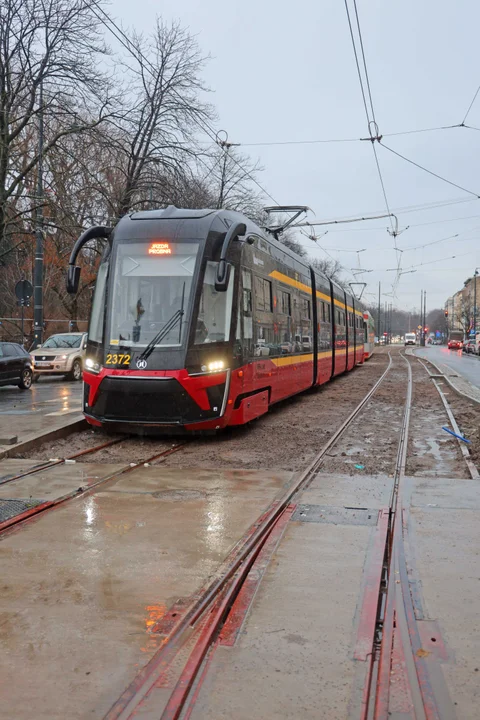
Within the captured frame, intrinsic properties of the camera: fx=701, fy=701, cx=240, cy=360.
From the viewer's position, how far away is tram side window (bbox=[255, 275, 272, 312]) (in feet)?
39.4

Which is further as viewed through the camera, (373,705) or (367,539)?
(367,539)

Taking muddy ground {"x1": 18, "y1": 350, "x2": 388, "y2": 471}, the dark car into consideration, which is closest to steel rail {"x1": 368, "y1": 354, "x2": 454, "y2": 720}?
muddy ground {"x1": 18, "y1": 350, "x2": 388, "y2": 471}

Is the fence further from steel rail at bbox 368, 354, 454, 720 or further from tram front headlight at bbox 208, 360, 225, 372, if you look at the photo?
steel rail at bbox 368, 354, 454, 720

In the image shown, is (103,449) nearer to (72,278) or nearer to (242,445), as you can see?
(242,445)

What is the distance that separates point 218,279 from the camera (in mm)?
9953

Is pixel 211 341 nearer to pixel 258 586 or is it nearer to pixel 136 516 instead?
pixel 136 516

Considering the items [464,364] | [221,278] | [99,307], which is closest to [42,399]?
[99,307]

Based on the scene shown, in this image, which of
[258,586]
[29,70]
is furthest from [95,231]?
[29,70]

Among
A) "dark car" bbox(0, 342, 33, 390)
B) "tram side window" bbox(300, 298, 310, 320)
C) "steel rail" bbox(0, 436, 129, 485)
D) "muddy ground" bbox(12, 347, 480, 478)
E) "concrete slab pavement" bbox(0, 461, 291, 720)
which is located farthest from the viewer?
"dark car" bbox(0, 342, 33, 390)

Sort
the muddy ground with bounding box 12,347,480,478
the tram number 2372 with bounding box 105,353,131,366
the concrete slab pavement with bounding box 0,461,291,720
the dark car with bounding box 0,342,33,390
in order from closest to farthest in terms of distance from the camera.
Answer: the concrete slab pavement with bounding box 0,461,291,720 < the muddy ground with bounding box 12,347,480,478 < the tram number 2372 with bounding box 105,353,131,366 < the dark car with bounding box 0,342,33,390

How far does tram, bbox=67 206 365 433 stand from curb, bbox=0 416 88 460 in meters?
0.59

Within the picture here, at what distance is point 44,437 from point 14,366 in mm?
10137

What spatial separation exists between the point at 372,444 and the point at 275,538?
208 inches

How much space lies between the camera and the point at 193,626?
4027 millimetres
